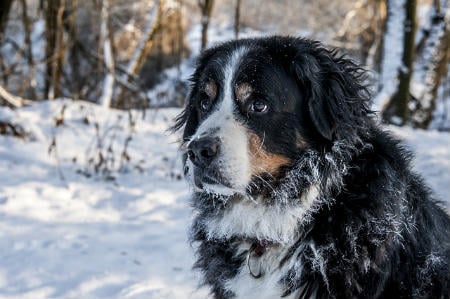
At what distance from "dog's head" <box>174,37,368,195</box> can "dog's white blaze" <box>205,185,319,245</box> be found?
0.55ft

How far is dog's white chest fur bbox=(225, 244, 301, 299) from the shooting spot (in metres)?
2.89

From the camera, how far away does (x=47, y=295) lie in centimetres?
375

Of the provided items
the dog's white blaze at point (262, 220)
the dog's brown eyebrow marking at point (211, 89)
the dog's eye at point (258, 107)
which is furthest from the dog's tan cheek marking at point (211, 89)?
the dog's white blaze at point (262, 220)

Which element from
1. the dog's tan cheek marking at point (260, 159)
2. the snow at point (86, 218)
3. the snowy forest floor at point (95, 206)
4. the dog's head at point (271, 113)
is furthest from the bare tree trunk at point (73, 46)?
the dog's tan cheek marking at point (260, 159)

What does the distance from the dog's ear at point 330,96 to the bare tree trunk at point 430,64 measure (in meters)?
9.72

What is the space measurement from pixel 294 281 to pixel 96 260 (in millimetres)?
2179

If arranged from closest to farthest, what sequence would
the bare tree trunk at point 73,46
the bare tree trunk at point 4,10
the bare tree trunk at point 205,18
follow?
1. the bare tree trunk at point 4,10
2. the bare tree trunk at point 73,46
3. the bare tree trunk at point 205,18

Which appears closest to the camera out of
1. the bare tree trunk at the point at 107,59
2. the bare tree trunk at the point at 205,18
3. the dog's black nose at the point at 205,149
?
the dog's black nose at the point at 205,149

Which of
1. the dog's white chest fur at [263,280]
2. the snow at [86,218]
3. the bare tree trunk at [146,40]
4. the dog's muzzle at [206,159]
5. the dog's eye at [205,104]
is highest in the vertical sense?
the bare tree trunk at [146,40]

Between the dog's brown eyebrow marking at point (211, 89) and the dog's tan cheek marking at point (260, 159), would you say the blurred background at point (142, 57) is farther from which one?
the dog's tan cheek marking at point (260, 159)

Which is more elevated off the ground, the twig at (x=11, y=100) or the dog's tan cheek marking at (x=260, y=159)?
the dog's tan cheek marking at (x=260, y=159)

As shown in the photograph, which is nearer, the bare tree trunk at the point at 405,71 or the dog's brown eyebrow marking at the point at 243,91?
the dog's brown eyebrow marking at the point at 243,91

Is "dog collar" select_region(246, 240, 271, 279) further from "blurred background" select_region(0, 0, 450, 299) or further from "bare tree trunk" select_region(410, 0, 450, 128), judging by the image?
"bare tree trunk" select_region(410, 0, 450, 128)

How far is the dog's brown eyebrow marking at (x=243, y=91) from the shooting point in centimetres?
299
